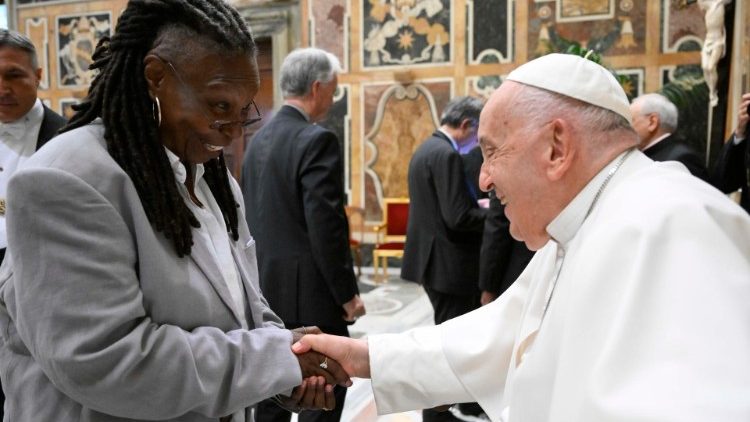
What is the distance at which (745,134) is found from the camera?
4.40m

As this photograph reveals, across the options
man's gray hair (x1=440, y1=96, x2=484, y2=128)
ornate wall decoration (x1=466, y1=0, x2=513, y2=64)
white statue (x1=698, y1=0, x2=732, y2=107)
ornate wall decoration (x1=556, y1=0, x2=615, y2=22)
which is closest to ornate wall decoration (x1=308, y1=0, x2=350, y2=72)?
ornate wall decoration (x1=466, y1=0, x2=513, y2=64)

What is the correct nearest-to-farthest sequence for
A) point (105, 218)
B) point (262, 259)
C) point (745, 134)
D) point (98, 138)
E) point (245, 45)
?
point (105, 218) → point (98, 138) → point (245, 45) → point (262, 259) → point (745, 134)

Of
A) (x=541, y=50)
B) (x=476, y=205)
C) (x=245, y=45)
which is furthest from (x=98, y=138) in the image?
(x=541, y=50)

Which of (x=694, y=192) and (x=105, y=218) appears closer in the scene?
(x=105, y=218)

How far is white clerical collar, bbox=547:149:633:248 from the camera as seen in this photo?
1.55 metres

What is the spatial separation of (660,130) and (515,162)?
11.3ft

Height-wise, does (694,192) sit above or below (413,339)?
above

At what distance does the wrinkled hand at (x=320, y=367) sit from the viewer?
67.7 inches

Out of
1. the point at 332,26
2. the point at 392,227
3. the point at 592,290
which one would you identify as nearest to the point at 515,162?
the point at 592,290

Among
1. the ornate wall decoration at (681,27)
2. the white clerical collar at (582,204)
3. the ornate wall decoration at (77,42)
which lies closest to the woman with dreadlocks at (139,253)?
the white clerical collar at (582,204)

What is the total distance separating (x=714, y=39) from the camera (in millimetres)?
6164

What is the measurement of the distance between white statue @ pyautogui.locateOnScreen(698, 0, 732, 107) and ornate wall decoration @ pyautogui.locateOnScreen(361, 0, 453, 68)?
12.0ft

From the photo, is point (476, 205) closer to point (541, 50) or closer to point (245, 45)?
point (245, 45)

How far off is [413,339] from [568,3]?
7.74 metres
